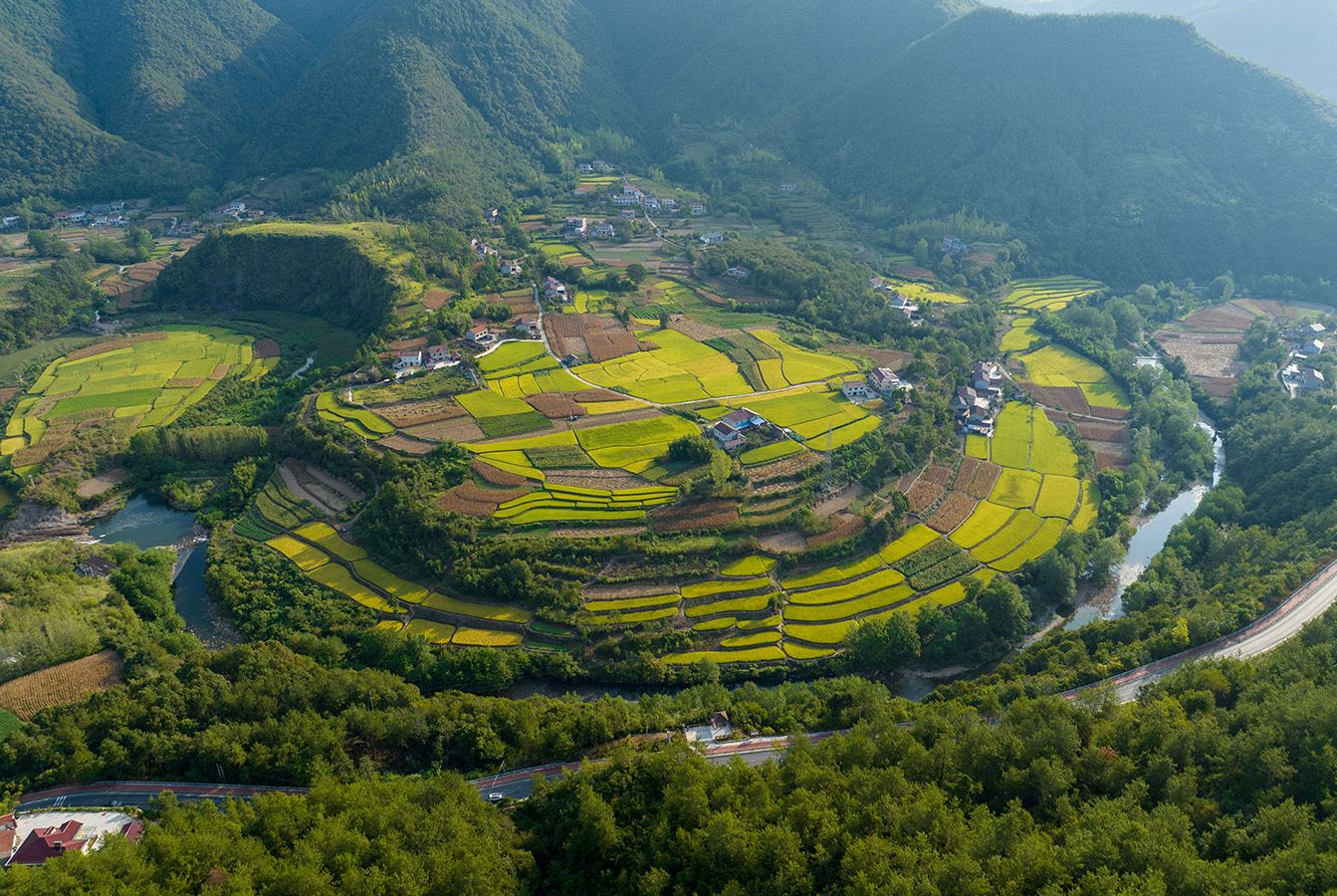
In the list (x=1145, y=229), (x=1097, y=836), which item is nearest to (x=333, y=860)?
(x=1097, y=836)

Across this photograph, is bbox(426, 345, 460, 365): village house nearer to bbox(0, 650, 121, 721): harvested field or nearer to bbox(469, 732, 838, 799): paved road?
bbox(0, 650, 121, 721): harvested field

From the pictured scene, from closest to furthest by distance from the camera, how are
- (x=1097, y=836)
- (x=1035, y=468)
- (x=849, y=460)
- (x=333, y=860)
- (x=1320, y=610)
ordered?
(x=1097, y=836) → (x=333, y=860) → (x=1320, y=610) → (x=849, y=460) → (x=1035, y=468)

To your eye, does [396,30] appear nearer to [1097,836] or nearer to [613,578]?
[613,578]

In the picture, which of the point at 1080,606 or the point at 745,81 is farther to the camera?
the point at 745,81

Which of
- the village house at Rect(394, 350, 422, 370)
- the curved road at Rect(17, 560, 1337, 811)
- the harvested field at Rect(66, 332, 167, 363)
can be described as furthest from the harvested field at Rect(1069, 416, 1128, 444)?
the harvested field at Rect(66, 332, 167, 363)

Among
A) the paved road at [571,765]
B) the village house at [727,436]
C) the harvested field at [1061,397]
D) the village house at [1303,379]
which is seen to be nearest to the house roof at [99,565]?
the paved road at [571,765]

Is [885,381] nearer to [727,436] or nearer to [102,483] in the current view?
[727,436]

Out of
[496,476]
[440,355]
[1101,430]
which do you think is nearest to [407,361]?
[440,355]
